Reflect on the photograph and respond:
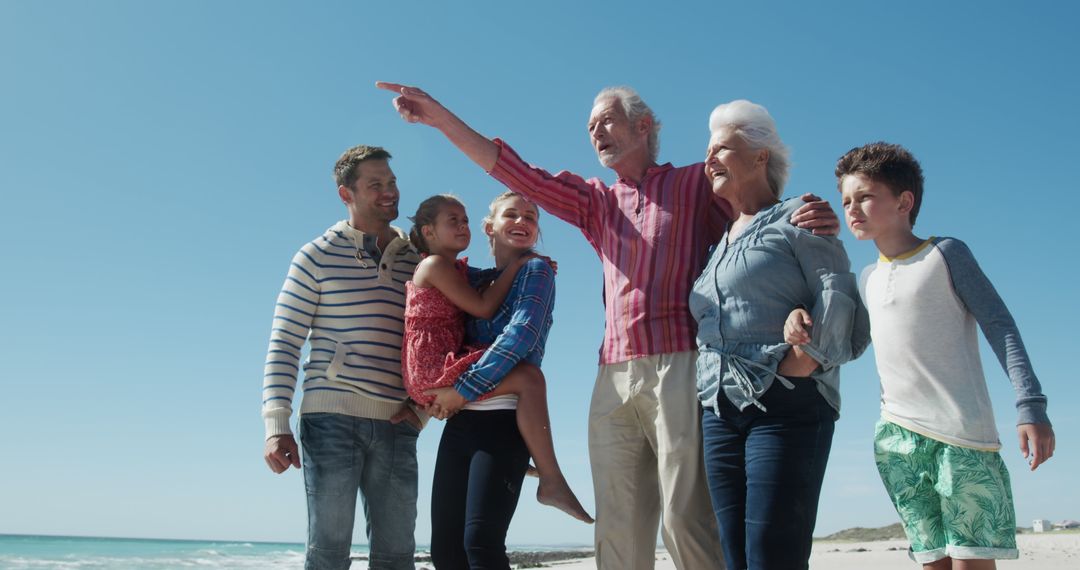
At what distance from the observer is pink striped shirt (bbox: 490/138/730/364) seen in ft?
11.5

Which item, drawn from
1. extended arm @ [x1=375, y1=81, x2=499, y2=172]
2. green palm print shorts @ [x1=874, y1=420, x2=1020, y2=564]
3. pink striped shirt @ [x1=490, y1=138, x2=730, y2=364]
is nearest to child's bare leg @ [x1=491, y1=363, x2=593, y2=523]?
pink striped shirt @ [x1=490, y1=138, x2=730, y2=364]

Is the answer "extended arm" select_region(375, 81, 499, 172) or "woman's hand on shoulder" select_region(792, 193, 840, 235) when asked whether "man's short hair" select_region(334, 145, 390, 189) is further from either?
"woman's hand on shoulder" select_region(792, 193, 840, 235)

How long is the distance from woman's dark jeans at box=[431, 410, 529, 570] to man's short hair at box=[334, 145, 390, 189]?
1.46 meters

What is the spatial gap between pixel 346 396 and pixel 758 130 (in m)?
2.16

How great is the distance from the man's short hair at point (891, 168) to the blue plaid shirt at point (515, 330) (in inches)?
53.1

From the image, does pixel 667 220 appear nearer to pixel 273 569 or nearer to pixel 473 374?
pixel 473 374

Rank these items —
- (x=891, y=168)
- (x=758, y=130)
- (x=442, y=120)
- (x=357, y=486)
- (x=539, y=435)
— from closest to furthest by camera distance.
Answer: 1. (x=891, y=168)
2. (x=758, y=130)
3. (x=539, y=435)
4. (x=357, y=486)
5. (x=442, y=120)

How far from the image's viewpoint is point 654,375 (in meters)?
3.44

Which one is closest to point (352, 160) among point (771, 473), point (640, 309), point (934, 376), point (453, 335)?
point (453, 335)

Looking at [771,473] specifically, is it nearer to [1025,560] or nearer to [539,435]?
[539,435]

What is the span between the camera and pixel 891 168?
3207 millimetres

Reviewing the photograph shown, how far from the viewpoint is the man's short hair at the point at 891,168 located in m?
3.20

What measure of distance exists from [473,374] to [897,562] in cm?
905

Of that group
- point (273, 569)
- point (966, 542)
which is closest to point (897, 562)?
point (966, 542)
